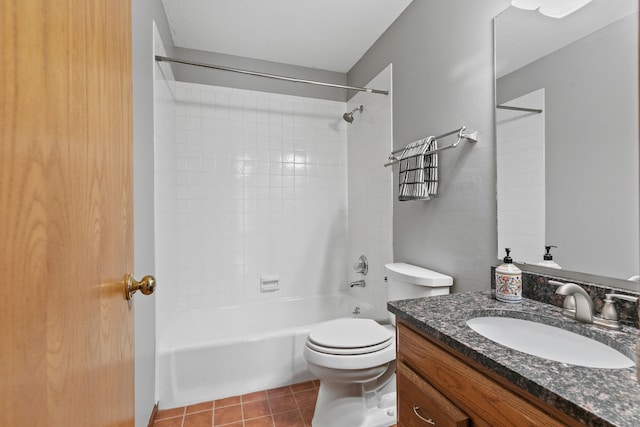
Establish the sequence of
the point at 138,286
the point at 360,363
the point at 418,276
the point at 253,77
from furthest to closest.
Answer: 1. the point at 253,77
2. the point at 418,276
3. the point at 360,363
4. the point at 138,286

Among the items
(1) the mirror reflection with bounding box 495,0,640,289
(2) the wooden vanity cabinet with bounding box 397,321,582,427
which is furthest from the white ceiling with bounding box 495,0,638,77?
(2) the wooden vanity cabinet with bounding box 397,321,582,427

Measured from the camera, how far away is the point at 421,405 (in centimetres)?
89

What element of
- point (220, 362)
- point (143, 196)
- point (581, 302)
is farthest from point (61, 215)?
point (220, 362)

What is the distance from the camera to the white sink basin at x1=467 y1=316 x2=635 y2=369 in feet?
2.50

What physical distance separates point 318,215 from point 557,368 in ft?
7.43

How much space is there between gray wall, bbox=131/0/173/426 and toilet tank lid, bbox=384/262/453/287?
4.33ft

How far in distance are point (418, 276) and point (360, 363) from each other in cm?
52

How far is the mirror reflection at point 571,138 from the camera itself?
86 centimetres

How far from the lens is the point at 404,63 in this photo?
6.41 ft

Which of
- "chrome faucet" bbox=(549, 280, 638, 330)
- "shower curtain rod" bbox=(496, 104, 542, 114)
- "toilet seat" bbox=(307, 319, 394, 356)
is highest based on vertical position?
"shower curtain rod" bbox=(496, 104, 542, 114)

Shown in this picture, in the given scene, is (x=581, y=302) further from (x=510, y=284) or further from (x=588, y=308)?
(x=510, y=284)

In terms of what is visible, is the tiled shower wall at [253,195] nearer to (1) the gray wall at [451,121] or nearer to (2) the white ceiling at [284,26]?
(2) the white ceiling at [284,26]

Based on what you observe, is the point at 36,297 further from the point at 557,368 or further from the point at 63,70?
the point at 557,368

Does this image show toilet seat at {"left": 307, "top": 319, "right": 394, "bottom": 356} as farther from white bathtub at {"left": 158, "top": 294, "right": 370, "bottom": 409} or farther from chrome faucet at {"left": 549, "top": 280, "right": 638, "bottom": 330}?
chrome faucet at {"left": 549, "top": 280, "right": 638, "bottom": 330}
